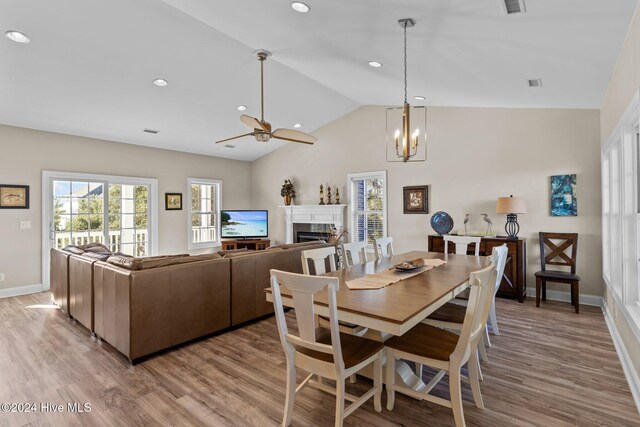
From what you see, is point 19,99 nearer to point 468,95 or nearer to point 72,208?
point 72,208

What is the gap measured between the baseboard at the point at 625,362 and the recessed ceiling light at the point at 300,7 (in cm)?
369

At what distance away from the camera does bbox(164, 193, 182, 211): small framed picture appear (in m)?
7.04

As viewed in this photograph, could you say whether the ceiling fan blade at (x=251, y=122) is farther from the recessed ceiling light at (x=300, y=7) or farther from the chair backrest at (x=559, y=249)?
the chair backrest at (x=559, y=249)

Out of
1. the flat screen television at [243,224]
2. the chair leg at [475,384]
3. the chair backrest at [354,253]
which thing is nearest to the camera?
the chair leg at [475,384]

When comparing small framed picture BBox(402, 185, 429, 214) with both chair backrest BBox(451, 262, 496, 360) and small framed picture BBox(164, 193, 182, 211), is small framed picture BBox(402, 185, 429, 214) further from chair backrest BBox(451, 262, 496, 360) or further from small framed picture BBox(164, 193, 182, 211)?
small framed picture BBox(164, 193, 182, 211)

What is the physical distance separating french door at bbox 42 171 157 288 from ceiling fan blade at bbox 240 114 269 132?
3.84 meters

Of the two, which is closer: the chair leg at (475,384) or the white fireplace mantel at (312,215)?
the chair leg at (475,384)

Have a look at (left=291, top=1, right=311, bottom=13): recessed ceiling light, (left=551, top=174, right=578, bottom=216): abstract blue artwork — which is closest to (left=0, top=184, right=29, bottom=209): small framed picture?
(left=291, top=1, right=311, bottom=13): recessed ceiling light

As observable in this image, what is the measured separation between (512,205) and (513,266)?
0.83m

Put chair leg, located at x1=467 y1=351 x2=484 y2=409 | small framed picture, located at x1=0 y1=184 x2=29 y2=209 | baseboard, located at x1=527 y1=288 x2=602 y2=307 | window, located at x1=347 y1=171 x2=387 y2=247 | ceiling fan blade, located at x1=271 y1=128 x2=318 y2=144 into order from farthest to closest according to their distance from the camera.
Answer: window, located at x1=347 y1=171 x2=387 y2=247
small framed picture, located at x1=0 y1=184 x2=29 y2=209
baseboard, located at x1=527 y1=288 x2=602 y2=307
ceiling fan blade, located at x1=271 y1=128 x2=318 y2=144
chair leg, located at x1=467 y1=351 x2=484 y2=409

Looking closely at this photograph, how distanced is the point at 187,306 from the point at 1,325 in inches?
96.7

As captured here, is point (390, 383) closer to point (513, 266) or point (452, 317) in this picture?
point (452, 317)

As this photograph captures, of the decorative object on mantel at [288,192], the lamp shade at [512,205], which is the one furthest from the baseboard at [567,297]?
the decorative object on mantel at [288,192]

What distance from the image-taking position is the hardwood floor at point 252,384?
7.08 feet
